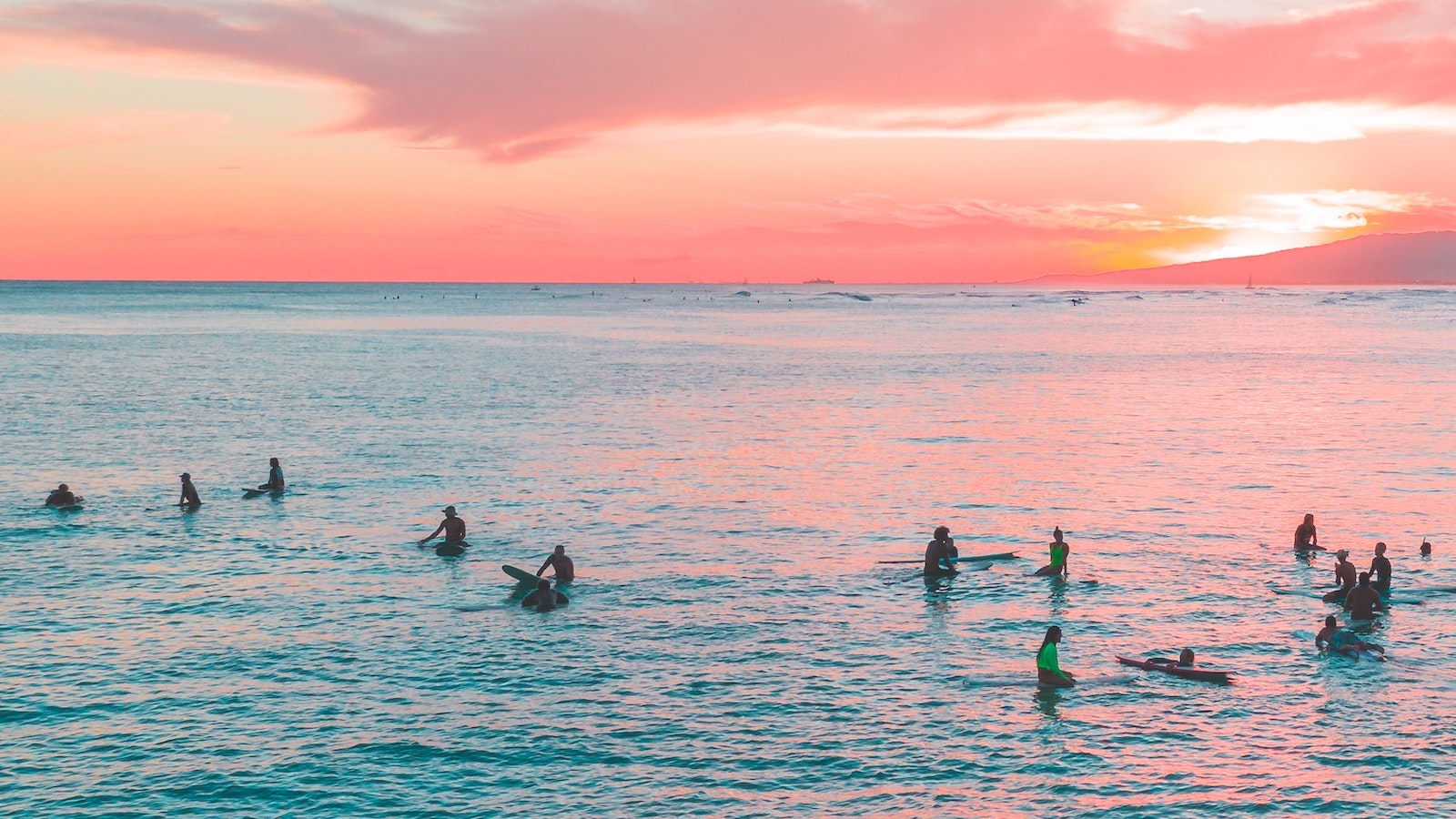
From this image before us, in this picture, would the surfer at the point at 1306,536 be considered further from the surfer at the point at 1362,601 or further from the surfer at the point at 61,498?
the surfer at the point at 61,498

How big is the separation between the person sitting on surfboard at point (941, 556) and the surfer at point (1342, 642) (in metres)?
12.3

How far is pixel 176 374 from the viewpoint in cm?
12481

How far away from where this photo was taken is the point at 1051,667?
30.2 m

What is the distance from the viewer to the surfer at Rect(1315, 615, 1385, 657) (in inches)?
1268

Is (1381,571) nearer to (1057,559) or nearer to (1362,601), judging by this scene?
(1362,601)

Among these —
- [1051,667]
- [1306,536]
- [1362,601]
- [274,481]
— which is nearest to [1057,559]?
[1362,601]

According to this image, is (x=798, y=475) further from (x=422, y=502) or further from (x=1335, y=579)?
(x=1335, y=579)

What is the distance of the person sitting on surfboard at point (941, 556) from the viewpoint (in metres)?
40.4

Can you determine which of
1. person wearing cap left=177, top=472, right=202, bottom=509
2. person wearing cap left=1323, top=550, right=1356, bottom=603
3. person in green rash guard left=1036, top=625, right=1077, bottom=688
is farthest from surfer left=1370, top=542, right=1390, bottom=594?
person wearing cap left=177, top=472, right=202, bottom=509

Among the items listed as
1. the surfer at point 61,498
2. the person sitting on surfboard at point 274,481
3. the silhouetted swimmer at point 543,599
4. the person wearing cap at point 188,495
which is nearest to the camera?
the silhouetted swimmer at point 543,599

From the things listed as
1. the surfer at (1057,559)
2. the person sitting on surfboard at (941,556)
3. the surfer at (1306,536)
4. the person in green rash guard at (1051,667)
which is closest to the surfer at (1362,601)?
the surfer at (1306,536)

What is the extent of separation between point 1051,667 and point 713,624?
422 inches

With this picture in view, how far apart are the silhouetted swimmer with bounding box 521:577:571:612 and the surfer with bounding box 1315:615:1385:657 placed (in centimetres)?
2356

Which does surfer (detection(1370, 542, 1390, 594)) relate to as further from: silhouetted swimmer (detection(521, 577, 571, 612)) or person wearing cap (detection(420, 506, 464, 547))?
person wearing cap (detection(420, 506, 464, 547))
